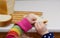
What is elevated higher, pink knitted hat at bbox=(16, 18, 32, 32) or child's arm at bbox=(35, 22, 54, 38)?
pink knitted hat at bbox=(16, 18, 32, 32)

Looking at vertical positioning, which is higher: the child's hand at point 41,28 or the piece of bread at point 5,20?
the piece of bread at point 5,20

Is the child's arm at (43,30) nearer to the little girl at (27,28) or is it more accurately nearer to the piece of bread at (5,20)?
the little girl at (27,28)

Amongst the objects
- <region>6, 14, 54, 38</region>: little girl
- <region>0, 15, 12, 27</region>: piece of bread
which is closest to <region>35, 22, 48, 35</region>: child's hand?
<region>6, 14, 54, 38</region>: little girl

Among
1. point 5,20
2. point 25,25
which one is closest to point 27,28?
point 25,25

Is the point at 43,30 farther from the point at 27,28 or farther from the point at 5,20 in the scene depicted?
the point at 5,20

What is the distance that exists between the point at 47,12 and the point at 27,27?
12.2 inches

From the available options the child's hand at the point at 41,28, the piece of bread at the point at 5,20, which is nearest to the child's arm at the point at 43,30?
the child's hand at the point at 41,28

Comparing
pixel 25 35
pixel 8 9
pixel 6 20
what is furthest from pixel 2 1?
pixel 25 35

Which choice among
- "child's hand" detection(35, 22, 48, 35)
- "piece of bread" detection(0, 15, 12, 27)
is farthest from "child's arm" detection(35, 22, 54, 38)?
"piece of bread" detection(0, 15, 12, 27)

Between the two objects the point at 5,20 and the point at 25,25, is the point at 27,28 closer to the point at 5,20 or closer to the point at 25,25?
the point at 25,25

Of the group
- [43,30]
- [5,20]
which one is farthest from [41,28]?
[5,20]

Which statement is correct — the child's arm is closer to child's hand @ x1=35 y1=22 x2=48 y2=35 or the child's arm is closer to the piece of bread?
child's hand @ x1=35 y1=22 x2=48 y2=35

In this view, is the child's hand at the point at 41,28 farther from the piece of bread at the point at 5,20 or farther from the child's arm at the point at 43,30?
the piece of bread at the point at 5,20

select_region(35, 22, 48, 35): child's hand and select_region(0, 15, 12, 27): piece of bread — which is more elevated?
select_region(0, 15, 12, 27): piece of bread
